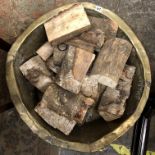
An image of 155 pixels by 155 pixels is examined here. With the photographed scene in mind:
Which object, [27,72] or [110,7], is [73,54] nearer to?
[27,72]

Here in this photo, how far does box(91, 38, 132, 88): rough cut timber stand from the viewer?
4.98 ft

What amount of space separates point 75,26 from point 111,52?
0.21 metres

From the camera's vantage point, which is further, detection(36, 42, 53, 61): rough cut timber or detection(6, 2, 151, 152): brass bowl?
detection(36, 42, 53, 61): rough cut timber

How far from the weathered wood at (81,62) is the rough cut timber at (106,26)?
171mm

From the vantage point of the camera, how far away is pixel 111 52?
1.57 meters

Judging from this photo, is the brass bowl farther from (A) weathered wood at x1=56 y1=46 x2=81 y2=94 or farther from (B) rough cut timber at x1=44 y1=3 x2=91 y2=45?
(A) weathered wood at x1=56 y1=46 x2=81 y2=94

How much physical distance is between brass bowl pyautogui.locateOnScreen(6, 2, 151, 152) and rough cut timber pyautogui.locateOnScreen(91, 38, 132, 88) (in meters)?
0.07

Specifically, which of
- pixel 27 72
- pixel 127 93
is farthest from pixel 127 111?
pixel 27 72

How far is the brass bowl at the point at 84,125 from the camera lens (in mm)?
1516

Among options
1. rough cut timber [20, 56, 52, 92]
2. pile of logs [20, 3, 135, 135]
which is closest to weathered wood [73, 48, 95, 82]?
pile of logs [20, 3, 135, 135]

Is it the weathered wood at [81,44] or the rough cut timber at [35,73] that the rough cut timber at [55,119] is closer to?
the rough cut timber at [35,73]

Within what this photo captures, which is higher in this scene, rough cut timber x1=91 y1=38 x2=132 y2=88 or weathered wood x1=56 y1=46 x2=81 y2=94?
rough cut timber x1=91 y1=38 x2=132 y2=88

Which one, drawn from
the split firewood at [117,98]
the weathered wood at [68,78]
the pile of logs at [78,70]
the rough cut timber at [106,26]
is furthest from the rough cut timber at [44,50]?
the split firewood at [117,98]

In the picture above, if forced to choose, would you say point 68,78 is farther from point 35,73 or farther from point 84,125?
point 84,125
